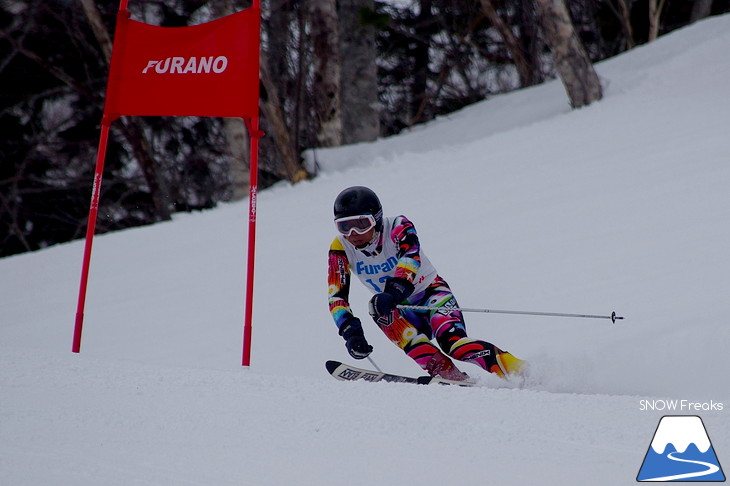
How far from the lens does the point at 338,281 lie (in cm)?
487

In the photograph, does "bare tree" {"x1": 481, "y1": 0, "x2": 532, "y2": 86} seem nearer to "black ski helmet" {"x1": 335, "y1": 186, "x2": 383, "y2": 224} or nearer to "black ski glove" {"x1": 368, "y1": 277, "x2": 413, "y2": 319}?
"black ski helmet" {"x1": 335, "y1": 186, "x2": 383, "y2": 224}

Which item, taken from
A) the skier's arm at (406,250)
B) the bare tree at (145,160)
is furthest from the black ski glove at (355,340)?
the bare tree at (145,160)

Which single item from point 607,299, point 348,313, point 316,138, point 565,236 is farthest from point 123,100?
point 316,138

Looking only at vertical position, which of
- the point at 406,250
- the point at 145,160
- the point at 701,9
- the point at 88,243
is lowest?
the point at 406,250

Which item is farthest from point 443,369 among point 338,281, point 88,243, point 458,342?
point 88,243

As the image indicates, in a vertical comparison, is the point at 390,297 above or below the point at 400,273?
below

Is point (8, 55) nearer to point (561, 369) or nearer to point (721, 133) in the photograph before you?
point (721, 133)

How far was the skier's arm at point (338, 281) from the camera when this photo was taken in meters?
4.78

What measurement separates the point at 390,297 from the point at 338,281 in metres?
0.54

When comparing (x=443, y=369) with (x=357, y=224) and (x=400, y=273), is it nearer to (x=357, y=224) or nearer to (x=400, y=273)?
(x=400, y=273)

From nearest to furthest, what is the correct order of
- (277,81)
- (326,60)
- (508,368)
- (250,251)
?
(508,368) < (250,251) < (326,60) < (277,81)

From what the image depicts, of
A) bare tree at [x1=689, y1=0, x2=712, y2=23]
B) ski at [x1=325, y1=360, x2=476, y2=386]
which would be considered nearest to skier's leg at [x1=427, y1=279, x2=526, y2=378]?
ski at [x1=325, y1=360, x2=476, y2=386]

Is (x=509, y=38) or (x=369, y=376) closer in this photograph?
(x=369, y=376)

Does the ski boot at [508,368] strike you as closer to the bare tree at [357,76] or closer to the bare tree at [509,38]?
the bare tree at [357,76]
